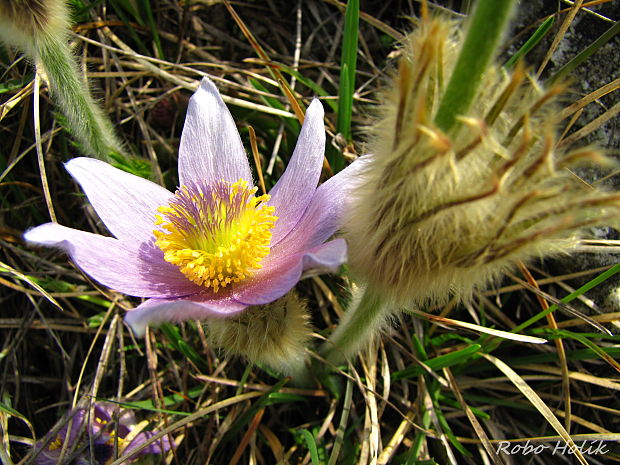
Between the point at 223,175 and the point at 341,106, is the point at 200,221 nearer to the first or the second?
the point at 223,175

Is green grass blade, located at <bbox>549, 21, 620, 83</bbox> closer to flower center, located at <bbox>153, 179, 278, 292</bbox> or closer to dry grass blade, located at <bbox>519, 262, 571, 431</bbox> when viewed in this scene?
dry grass blade, located at <bbox>519, 262, 571, 431</bbox>

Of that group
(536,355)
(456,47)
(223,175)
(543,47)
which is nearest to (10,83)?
(223,175)

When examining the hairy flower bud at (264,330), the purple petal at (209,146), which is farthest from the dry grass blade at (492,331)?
the purple petal at (209,146)

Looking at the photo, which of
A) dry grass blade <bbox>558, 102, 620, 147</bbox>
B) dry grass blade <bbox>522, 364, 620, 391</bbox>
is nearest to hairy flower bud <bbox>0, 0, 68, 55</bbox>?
dry grass blade <bbox>558, 102, 620, 147</bbox>

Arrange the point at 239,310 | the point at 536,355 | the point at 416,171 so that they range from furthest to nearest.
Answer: the point at 536,355 < the point at 239,310 < the point at 416,171

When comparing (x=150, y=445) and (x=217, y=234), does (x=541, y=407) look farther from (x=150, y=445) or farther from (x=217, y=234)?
(x=150, y=445)

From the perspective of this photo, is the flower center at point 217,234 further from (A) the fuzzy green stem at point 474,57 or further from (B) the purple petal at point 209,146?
(A) the fuzzy green stem at point 474,57

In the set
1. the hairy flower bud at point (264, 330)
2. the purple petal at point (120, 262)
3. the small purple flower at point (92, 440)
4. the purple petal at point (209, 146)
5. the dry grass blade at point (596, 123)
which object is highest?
the dry grass blade at point (596, 123)
